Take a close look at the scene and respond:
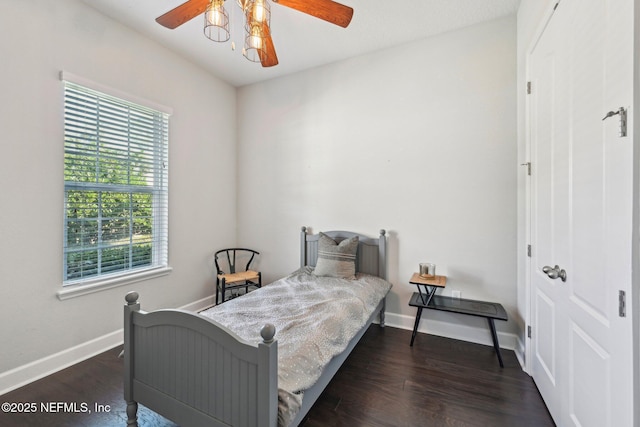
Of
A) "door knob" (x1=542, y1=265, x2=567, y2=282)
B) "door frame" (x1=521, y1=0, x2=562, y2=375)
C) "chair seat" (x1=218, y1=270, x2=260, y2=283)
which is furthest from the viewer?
"chair seat" (x1=218, y1=270, x2=260, y2=283)

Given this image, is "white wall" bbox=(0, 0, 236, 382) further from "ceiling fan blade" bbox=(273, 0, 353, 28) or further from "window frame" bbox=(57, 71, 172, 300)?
"ceiling fan blade" bbox=(273, 0, 353, 28)

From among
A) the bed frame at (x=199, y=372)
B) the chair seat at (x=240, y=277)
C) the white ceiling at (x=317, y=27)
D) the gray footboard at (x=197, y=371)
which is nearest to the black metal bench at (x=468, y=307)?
the bed frame at (x=199, y=372)

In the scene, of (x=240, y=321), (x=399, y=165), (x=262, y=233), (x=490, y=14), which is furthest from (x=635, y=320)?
(x=262, y=233)

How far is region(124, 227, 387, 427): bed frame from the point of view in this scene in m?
1.17

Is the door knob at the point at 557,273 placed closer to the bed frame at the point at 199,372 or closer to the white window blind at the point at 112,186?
the bed frame at the point at 199,372

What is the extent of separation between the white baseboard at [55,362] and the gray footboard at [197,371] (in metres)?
1.13

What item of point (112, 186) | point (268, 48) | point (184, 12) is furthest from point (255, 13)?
point (112, 186)

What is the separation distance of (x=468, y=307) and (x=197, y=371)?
2.19m

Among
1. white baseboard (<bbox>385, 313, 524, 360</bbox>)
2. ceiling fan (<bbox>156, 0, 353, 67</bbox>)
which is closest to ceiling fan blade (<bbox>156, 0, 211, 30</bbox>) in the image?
ceiling fan (<bbox>156, 0, 353, 67</bbox>)

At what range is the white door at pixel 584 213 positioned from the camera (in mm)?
1025

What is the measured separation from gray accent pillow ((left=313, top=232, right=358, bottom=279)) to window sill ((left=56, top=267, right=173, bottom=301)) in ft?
5.51

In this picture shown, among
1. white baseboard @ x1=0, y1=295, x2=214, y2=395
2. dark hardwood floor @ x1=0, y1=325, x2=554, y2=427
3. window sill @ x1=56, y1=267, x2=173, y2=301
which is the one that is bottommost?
dark hardwood floor @ x1=0, y1=325, x2=554, y2=427

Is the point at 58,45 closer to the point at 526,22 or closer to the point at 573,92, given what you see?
the point at 573,92

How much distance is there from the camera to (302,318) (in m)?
1.89
